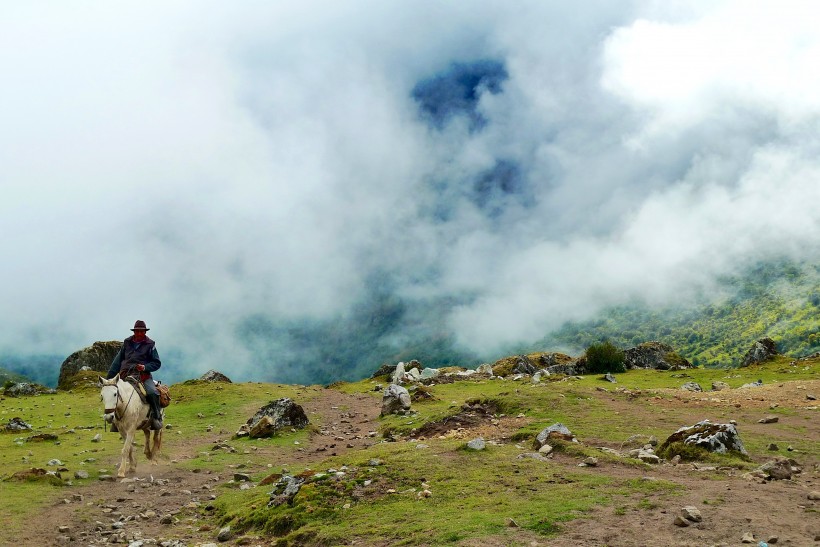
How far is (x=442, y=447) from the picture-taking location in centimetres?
2103

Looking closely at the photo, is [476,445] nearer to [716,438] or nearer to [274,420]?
[716,438]

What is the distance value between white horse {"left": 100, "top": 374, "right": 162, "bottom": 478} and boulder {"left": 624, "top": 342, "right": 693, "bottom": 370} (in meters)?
53.7

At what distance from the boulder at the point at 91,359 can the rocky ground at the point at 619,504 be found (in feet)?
159

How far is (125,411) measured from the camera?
24656mm

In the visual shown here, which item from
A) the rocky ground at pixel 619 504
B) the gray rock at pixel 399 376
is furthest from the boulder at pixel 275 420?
the gray rock at pixel 399 376

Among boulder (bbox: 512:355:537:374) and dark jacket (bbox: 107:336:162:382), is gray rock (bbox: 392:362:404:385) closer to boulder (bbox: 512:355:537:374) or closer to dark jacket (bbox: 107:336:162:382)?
boulder (bbox: 512:355:537:374)

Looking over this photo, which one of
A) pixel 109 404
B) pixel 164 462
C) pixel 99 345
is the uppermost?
pixel 99 345

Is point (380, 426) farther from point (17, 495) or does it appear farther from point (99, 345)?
point (99, 345)

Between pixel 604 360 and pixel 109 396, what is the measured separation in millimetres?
47319

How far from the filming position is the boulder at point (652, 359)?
67062 millimetres

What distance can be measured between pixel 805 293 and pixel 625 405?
189 metres

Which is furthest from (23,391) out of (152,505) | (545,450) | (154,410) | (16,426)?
(545,450)

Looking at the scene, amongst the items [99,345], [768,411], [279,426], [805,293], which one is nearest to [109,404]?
[279,426]

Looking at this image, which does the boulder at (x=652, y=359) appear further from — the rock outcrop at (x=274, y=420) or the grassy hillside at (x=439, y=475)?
the rock outcrop at (x=274, y=420)
